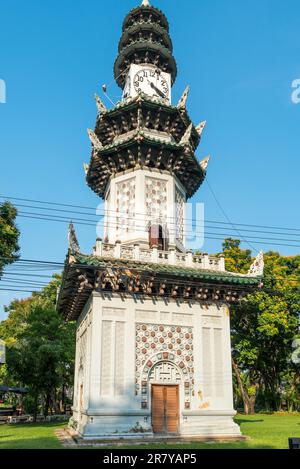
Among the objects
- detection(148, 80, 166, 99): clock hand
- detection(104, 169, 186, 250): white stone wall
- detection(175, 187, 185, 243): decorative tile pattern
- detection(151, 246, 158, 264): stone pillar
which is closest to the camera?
detection(151, 246, 158, 264): stone pillar

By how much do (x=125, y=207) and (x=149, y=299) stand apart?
21.9ft

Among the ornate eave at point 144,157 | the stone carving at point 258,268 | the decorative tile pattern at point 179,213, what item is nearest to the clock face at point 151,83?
the ornate eave at point 144,157

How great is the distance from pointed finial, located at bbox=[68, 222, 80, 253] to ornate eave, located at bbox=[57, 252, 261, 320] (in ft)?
0.86

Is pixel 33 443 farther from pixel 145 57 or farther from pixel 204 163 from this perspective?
pixel 145 57

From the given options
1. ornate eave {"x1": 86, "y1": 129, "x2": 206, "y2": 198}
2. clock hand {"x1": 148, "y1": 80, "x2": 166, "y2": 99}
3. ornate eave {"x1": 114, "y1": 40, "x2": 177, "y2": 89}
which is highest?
ornate eave {"x1": 114, "y1": 40, "x2": 177, "y2": 89}

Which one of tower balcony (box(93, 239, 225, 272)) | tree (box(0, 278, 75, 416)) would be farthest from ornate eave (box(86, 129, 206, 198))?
tree (box(0, 278, 75, 416))

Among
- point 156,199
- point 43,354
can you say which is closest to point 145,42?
point 156,199

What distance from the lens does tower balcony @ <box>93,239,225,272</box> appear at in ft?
69.3

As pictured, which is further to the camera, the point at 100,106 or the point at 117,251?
the point at 100,106

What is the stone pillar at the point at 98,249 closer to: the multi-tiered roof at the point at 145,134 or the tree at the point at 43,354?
the multi-tiered roof at the point at 145,134

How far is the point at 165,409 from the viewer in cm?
1991

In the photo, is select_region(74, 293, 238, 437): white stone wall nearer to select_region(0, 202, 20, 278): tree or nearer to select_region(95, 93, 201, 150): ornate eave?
select_region(0, 202, 20, 278): tree
